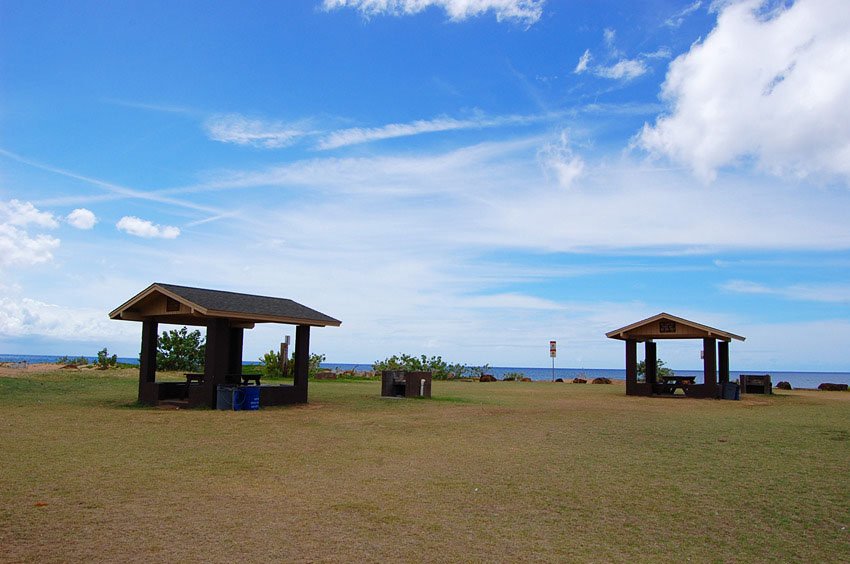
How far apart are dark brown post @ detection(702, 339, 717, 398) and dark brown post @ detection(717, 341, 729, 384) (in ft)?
6.84

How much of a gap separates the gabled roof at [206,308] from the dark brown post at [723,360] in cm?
1466

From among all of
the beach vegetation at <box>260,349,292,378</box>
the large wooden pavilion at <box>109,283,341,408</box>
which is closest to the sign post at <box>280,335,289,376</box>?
the beach vegetation at <box>260,349,292,378</box>

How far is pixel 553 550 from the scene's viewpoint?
17.6 ft

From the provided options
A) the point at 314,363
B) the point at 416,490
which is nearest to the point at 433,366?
the point at 314,363

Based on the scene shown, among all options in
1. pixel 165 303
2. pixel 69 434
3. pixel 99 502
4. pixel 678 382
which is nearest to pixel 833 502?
pixel 99 502

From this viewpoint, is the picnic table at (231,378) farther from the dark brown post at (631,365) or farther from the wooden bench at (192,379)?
the dark brown post at (631,365)

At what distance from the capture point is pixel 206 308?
15.9m

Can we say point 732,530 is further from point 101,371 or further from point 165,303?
point 101,371

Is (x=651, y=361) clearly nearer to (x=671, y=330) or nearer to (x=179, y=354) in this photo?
(x=671, y=330)

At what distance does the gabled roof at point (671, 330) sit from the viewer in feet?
75.6

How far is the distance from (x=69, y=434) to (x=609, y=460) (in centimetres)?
806

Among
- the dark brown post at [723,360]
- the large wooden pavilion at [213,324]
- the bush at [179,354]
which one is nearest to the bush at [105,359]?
the bush at [179,354]

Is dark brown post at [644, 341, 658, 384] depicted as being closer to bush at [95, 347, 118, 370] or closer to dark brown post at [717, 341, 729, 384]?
dark brown post at [717, 341, 729, 384]

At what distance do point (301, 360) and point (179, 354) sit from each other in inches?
714
